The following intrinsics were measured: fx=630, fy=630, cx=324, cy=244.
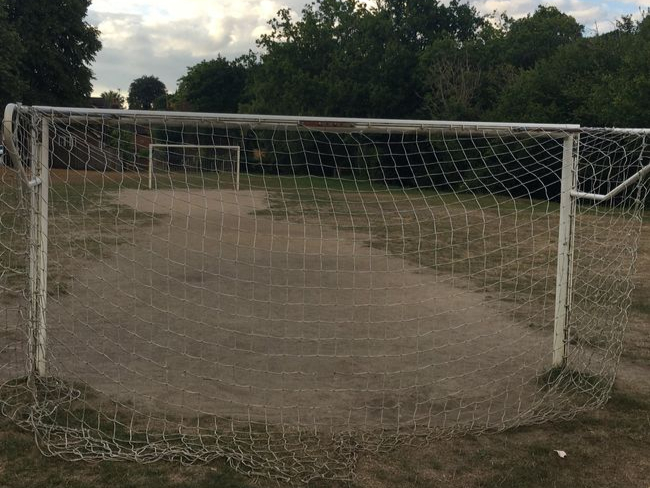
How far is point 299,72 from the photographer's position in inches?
1570

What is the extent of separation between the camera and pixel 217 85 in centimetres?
6041

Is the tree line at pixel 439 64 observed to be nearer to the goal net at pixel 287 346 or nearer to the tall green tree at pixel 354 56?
the tall green tree at pixel 354 56

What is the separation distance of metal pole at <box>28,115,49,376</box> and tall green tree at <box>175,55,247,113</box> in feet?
186

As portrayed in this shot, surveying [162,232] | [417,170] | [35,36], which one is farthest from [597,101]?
[35,36]

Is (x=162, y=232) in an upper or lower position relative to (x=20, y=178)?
lower

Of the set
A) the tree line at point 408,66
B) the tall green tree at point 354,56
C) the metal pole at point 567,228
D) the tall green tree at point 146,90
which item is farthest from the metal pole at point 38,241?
the tall green tree at point 146,90

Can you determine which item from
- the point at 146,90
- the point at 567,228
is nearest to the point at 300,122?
the point at 567,228

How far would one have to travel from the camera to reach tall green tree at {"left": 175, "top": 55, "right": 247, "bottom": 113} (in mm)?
59938

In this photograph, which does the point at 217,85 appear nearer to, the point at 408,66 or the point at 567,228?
the point at 408,66

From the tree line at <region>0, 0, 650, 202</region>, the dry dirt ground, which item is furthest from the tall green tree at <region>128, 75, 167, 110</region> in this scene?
the dry dirt ground

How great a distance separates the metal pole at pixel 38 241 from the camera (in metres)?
4.08

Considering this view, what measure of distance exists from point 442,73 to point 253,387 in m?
32.4

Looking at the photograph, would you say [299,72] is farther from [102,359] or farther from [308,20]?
[102,359]

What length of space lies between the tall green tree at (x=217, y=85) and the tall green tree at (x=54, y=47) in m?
26.0
